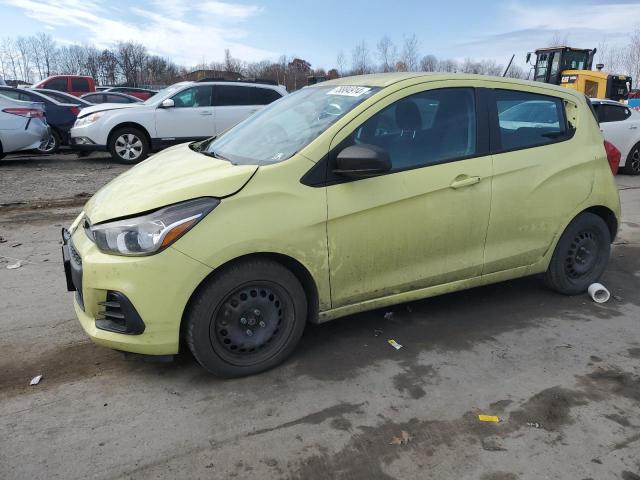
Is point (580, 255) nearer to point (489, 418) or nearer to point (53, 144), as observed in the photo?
point (489, 418)

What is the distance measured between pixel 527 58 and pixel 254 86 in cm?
1466

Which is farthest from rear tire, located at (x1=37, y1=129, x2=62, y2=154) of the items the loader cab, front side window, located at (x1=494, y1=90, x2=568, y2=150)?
the loader cab

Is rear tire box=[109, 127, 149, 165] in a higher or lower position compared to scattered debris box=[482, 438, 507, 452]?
higher

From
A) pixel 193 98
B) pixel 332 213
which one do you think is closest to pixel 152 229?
pixel 332 213

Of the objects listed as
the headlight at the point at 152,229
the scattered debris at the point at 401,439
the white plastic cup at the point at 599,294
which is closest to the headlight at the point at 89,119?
the headlight at the point at 152,229

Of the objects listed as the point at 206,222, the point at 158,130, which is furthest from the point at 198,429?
the point at 158,130

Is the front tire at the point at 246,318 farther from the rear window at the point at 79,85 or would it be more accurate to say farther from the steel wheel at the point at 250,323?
the rear window at the point at 79,85

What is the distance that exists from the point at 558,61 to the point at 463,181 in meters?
19.8

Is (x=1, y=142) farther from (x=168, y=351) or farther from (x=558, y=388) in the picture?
(x=558, y=388)

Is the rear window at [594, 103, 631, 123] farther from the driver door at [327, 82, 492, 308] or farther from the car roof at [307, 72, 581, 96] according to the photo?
the driver door at [327, 82, 492, 308]

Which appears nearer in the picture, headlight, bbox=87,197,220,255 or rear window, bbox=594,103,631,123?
headlight, bbox=87,197,220,255

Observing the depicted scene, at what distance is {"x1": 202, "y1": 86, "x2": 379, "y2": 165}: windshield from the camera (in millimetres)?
3346

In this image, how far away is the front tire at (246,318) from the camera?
2.94 meters

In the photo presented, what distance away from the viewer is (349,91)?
364 centimetres
